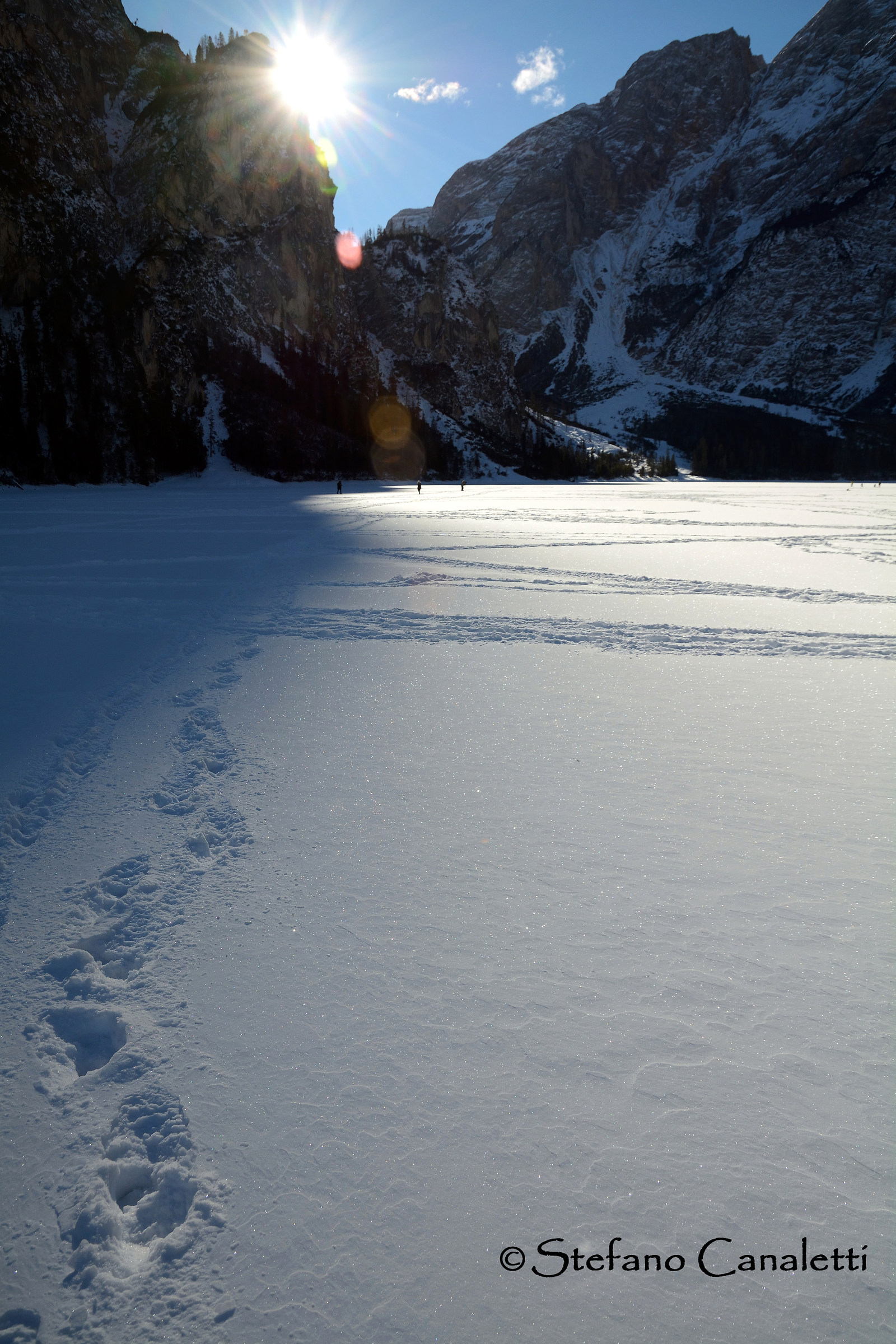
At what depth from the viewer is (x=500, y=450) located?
143m

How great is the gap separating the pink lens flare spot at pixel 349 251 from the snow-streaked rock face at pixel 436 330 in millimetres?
1931

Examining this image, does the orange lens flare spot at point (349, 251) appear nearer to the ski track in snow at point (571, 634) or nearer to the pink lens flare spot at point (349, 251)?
the pink lens flare spot at point (349, 251)

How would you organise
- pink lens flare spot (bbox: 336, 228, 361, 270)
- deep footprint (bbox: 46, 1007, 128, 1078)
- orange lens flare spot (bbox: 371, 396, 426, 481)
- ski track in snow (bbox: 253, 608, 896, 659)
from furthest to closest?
pink lens flare spot (bbox: 336, 228, 361, 270) < orange lens flare spot (bbox: 371, 396, 426, 481) < ski track in snow (bbox: 253, 608, 896, 659) < deep footprint (bbox: 46, 1007, 128, 1078)

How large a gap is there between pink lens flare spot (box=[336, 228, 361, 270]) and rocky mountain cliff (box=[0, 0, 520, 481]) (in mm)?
11966

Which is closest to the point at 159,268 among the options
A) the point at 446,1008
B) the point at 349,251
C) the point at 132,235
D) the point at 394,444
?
the point at 132,235

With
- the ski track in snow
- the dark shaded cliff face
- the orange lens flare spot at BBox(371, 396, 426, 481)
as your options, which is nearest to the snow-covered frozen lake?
the ski track in snow

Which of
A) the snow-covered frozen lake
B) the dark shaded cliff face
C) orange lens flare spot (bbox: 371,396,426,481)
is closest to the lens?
the snow-covered frozen lake

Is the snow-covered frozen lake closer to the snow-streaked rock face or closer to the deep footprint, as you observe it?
the deep footprint

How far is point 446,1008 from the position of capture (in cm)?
261

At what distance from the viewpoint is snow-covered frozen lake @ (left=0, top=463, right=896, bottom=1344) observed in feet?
5.86

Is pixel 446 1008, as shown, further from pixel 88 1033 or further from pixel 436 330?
pixel 436 330

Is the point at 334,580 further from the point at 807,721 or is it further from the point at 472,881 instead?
the point at 472,881

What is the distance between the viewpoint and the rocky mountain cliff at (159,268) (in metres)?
72.4

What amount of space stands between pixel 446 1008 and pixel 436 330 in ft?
566
